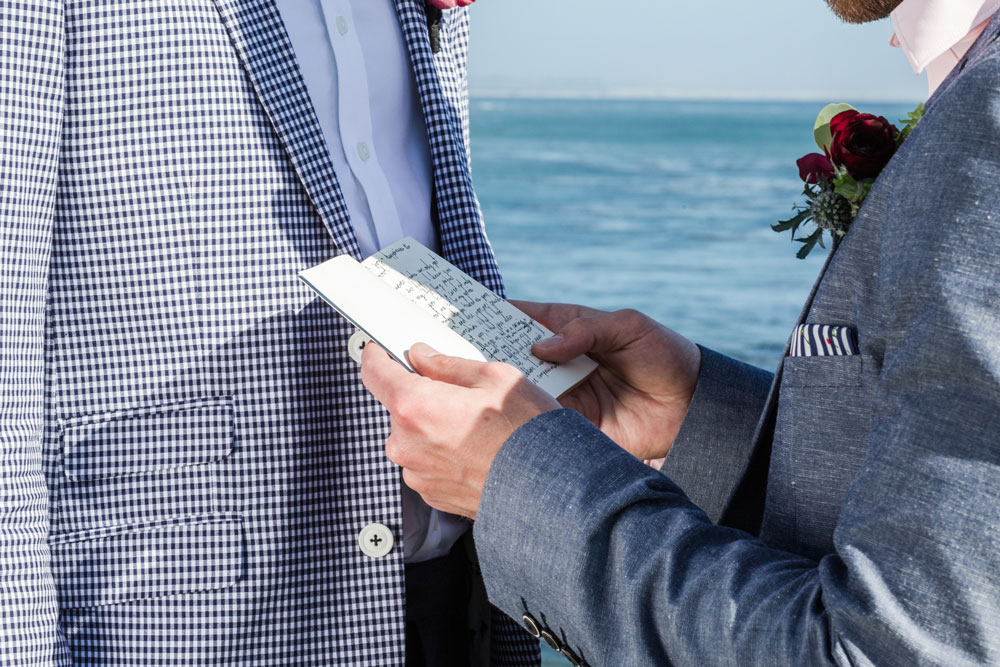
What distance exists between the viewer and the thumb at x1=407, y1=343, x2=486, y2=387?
4.13 feet

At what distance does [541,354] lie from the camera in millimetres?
1432

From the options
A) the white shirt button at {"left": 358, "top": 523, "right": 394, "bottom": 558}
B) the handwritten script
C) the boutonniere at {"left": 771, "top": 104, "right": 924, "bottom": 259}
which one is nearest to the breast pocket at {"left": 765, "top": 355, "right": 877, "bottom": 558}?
the boutonniere at {"left": 771, "top": 104, "right": 924, "bottom": 259}

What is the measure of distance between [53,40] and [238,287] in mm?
402

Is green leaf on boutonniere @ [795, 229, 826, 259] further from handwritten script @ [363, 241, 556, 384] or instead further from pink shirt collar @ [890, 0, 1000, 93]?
handwritten script @ [363, 241, 556, 384]

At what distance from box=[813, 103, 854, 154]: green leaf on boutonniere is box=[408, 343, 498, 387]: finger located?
60 cm

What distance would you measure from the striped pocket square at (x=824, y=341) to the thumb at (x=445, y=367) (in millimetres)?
397

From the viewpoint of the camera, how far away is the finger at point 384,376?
127cm

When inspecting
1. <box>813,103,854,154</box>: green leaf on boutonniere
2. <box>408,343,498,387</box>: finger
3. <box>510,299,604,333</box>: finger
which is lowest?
<box>510,299,604,333</box>: finger

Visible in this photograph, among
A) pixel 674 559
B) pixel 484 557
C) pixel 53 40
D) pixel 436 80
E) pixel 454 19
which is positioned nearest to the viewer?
pixel 674 559

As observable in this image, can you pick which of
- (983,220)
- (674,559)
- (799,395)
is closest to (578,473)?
(674,559)

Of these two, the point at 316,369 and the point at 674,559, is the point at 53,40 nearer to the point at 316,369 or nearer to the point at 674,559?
the point at 316,369

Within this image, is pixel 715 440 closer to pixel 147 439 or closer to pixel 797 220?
pixel 797 220

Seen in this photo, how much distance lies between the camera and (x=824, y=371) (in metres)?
1.09

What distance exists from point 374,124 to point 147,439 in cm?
62
